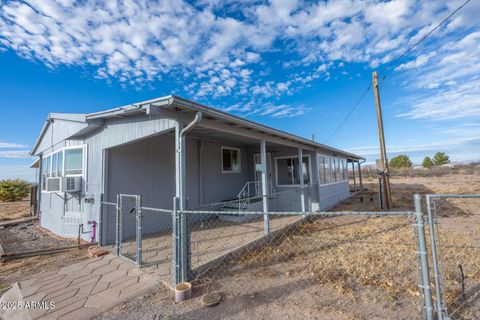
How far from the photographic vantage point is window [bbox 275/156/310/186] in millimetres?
10305

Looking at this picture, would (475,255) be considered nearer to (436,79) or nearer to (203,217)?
(203,217)

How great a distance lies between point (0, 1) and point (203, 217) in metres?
7.52

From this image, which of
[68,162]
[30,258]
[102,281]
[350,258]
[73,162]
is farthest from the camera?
[68,162]

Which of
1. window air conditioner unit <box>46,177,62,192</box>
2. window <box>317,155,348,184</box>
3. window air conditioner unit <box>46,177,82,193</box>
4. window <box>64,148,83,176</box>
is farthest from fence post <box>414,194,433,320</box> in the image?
window <box>317,155,348,184</box>

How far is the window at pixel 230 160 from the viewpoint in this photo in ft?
30.3

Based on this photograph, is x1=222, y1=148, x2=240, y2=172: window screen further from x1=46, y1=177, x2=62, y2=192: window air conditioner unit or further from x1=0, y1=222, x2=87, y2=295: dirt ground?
x1=0, y1=222, x2=87, y2=295: dirt ground

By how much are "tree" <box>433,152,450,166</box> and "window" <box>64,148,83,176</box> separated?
213 ft

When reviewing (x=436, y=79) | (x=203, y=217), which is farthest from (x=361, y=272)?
(x=436, y=79)

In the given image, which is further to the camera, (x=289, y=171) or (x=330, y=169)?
(x=330, y=169)

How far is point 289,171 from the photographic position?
1048 centimetres

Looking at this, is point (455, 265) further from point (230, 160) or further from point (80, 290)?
point (230, 160)

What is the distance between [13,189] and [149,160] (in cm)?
1868

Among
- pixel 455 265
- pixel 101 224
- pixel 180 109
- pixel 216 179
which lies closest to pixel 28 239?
pixel 101 224

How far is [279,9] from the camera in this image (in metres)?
7.28
